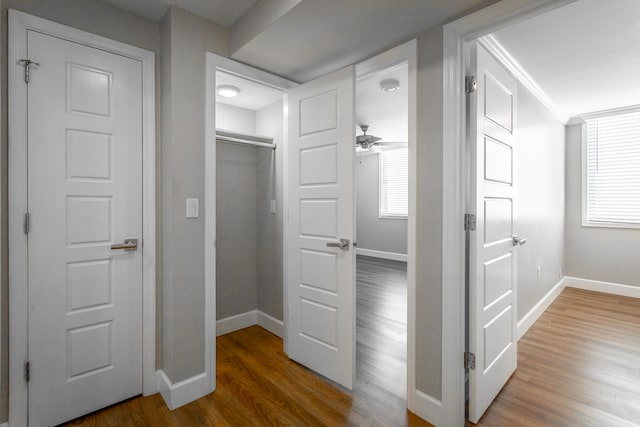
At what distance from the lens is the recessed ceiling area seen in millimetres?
3012

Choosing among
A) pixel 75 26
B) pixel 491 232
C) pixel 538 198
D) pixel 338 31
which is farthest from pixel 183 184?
pixel 538 198

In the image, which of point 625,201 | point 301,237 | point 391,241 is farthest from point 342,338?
point 391,241

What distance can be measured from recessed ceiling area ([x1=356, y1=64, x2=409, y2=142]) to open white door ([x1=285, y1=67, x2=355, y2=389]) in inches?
21.1

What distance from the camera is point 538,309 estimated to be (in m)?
3.42

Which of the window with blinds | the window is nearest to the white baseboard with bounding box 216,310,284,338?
the window

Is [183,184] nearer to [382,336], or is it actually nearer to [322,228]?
[322,228]

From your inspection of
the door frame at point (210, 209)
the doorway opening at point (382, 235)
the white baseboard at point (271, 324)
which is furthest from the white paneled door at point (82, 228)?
the doorway opening at point (382, 235)

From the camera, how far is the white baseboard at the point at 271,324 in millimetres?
2945

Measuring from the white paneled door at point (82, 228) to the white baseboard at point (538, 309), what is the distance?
131 inches

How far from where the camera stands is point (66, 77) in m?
1.73

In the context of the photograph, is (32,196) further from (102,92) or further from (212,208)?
(212,208)

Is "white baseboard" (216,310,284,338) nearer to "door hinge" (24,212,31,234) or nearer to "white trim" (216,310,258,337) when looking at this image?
"white trim" (216,310,258,337)

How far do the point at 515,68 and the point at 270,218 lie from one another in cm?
260

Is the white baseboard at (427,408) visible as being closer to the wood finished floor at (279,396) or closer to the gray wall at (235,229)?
the wood finished floor at (279,396)
